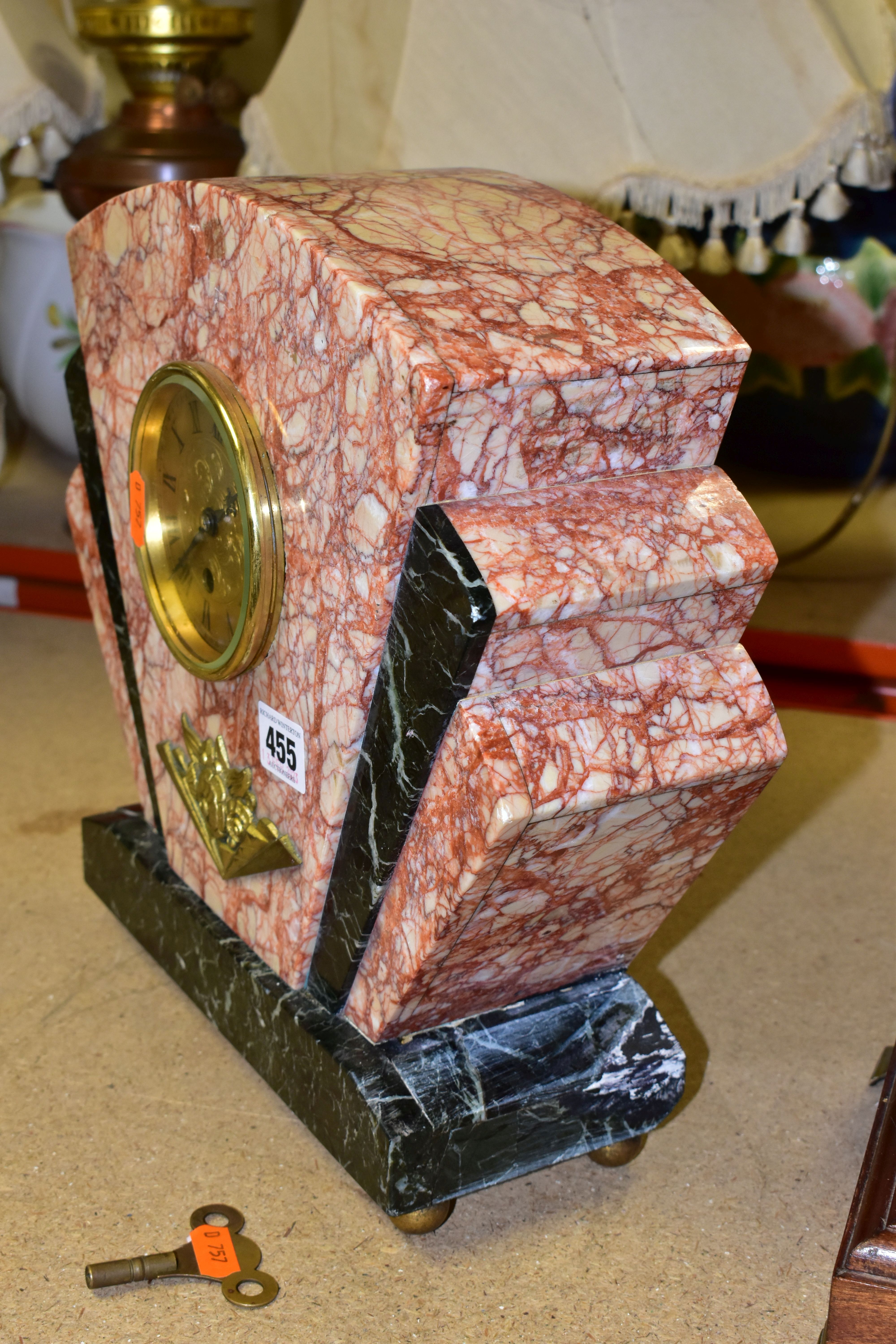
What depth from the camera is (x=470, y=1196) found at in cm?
154


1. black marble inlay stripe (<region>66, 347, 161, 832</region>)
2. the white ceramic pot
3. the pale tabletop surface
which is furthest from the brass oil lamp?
the pale tabletop surface

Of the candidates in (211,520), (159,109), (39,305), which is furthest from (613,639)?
(39,305)

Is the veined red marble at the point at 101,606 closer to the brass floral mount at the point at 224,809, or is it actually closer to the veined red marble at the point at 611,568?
the brass floral mount at the point at 224,809

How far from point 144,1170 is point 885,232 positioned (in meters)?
2.30

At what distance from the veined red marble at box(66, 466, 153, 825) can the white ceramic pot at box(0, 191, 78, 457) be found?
1.28 meters

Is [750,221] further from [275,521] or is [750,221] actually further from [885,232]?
[275,521]

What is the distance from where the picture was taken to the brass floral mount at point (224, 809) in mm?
1555

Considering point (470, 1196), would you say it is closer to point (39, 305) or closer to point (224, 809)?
point (224, 809)

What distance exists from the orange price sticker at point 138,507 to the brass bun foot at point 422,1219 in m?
0.81

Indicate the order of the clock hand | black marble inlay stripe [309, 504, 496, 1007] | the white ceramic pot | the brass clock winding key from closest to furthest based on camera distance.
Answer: black marble inlay stripe [309, 504, 496, 1007]
the brass clock winding key
the clock hand
the white ceramic pot

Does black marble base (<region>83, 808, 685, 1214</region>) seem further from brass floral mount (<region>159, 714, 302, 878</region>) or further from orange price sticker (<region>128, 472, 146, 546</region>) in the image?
orange price sticker (<region>128, 472, 146, 546</region>)

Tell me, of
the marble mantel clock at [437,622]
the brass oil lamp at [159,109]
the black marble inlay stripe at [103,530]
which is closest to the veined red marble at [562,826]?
the marble mantel clock at [437,622]

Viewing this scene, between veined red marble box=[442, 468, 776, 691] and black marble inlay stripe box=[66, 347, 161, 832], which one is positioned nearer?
veined red marble box=[442, 468, 776, 691]

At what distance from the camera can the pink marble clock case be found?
124cm
